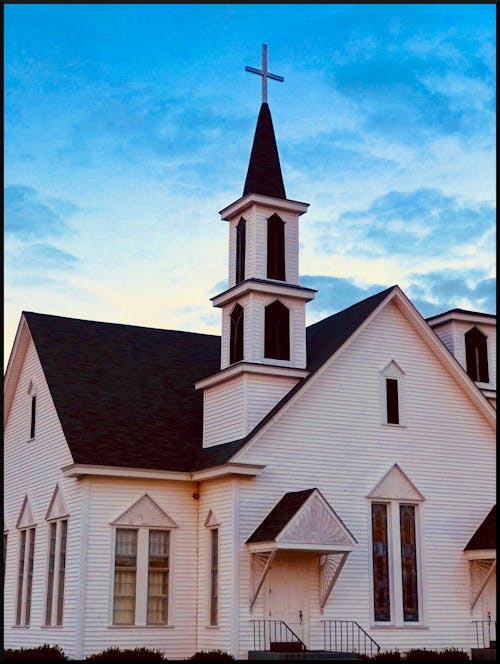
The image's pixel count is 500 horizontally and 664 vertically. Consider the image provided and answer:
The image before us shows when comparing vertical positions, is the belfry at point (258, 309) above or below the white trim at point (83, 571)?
above

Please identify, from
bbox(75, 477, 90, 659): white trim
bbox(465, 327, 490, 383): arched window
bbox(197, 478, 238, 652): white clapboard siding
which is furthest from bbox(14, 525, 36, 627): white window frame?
bbox(465, 327, 490, 383): arched window

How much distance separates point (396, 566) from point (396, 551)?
40 centimetres

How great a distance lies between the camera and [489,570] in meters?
26.2

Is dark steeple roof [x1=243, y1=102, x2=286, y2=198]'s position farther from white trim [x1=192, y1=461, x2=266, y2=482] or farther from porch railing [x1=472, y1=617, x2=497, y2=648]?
porch railing [x1=472, y1=617, x2=497, y2=648]

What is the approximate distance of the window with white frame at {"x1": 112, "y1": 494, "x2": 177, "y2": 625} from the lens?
2398 cm

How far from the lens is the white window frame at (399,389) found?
26766 mm

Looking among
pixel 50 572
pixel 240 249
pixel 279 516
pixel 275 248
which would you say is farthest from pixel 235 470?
pixel 240 249

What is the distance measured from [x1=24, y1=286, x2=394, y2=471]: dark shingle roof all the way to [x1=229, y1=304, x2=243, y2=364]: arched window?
2.03m

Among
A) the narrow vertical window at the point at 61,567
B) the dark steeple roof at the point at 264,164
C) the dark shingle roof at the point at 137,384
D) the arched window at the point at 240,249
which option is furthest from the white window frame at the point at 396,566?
the dark steeple roof at the point at 264,164

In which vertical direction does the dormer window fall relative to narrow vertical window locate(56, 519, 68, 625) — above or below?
above

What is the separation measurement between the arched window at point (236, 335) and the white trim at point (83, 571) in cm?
555

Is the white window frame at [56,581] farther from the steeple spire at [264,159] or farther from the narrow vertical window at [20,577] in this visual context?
the steeple spire at [264,159]

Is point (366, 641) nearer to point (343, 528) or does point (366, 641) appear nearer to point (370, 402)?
point (343, 528)

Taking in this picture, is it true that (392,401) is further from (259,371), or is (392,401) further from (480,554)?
(480,554)
